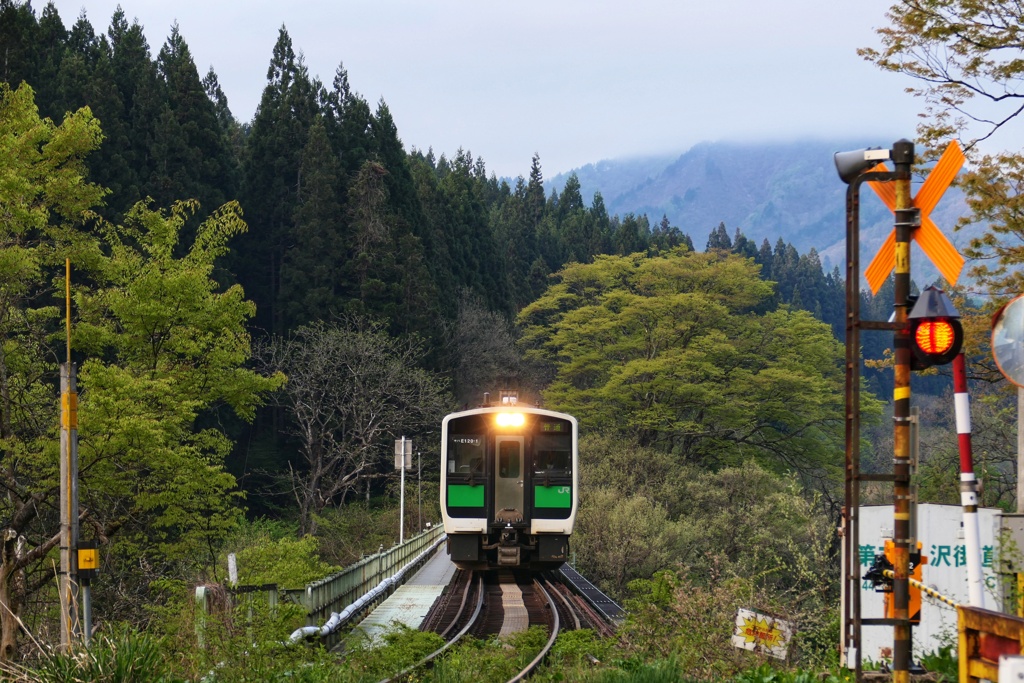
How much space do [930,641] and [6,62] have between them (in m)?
39.1

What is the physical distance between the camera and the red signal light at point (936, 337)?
214 inches

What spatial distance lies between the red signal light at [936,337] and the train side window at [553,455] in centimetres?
1351

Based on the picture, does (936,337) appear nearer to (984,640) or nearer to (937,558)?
(984,640)

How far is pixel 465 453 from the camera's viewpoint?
18.8m

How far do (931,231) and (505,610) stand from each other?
1323cm

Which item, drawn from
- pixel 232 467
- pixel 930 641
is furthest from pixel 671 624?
pixel 232 467

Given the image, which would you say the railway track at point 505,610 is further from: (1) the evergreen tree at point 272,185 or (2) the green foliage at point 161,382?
(1) the evergreen tree at point 272,185

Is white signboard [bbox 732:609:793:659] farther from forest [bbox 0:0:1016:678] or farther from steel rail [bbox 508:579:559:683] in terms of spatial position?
forest [bbox 0:0:1016:678]

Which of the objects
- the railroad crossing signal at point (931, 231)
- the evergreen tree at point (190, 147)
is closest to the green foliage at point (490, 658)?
the railroad crossing signal at point (931, 231)

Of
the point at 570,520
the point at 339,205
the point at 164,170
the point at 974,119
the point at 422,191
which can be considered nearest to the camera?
the point at 974,119

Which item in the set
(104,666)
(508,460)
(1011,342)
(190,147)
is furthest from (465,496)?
(190,147)

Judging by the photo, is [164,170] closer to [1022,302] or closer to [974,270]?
[974,270]

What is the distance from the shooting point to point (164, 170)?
143 feet

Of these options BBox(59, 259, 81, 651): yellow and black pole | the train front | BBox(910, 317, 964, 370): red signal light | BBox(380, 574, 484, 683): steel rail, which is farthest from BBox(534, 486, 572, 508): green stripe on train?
BBox(910, 317, 964, 370): red signal light
